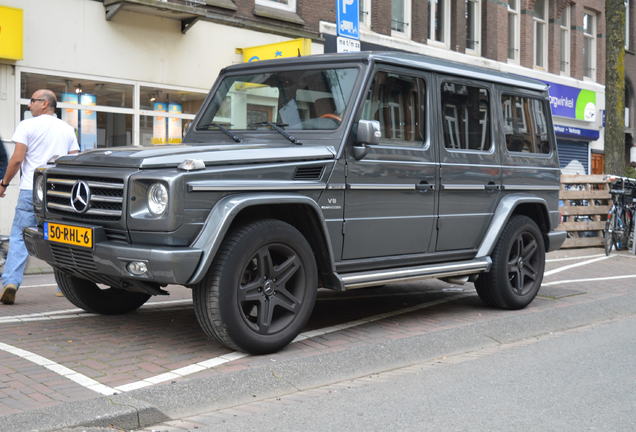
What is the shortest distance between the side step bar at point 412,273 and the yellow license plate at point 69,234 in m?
1.74

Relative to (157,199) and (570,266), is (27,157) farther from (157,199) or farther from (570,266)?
(570,266)

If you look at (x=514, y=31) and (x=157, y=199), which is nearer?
(x=157, y=199)

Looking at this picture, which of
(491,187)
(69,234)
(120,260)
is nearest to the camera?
(120,260)

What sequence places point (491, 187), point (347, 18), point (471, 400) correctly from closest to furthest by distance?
point (471, 400) < point (491, 187) < point (347, 18)

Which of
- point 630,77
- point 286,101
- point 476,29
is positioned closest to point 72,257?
point 286,101

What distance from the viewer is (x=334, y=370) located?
4910 millimetres

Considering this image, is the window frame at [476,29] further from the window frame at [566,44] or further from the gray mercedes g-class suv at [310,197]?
the gray mercedes g-class suv at [310,197]

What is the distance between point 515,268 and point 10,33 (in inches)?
355

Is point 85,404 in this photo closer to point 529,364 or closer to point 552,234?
point 529,364

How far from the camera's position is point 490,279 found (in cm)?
693

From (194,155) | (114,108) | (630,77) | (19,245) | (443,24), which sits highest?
(443,24)

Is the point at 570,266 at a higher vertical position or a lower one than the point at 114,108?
lower

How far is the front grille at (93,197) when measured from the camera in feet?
15.8

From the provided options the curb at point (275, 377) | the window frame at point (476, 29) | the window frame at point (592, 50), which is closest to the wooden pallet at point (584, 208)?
the curb at point (275, 377)
